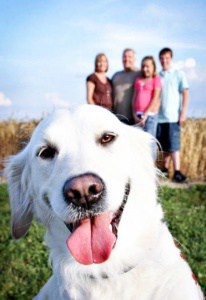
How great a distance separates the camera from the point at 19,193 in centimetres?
351

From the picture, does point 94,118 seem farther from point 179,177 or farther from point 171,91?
point 179,177

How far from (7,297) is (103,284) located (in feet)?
6.65

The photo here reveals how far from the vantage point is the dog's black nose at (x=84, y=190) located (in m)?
2.59

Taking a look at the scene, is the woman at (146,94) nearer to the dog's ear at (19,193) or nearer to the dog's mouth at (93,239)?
the dog's ear at (19,193)

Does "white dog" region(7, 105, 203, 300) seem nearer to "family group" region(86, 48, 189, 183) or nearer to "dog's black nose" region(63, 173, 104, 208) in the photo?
"dog's black nose" region(63, 173, 104, 208)

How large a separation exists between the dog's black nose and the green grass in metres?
1.04

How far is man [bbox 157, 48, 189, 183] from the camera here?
339 inches

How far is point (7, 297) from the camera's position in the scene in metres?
4.71

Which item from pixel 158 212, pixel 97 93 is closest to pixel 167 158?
pixel 97 93

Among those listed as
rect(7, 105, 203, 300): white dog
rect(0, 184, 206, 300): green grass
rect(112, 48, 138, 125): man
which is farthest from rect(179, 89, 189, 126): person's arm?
rect(7, 105, 203, 300): white dog

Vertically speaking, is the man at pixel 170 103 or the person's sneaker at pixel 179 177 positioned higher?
the man at pixel 170 103

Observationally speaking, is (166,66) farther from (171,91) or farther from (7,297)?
(7,297)

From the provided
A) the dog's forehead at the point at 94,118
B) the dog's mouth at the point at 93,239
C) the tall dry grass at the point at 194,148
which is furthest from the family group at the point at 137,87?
the dog's mouth at the point at 93,239

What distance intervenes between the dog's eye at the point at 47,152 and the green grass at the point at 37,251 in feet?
3.13
